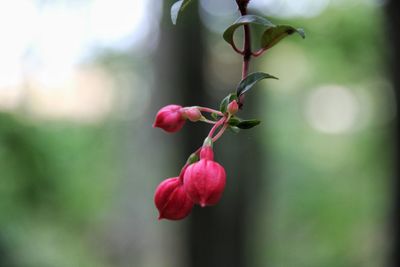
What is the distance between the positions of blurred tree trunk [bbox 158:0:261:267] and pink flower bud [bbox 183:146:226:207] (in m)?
2.06

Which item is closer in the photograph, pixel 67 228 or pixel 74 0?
pixel 74 0

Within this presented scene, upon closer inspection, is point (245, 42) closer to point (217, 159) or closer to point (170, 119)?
point (170, 119)

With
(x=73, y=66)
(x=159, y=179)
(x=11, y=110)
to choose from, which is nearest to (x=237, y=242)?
(x=159, y=179)

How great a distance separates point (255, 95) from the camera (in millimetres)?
3252

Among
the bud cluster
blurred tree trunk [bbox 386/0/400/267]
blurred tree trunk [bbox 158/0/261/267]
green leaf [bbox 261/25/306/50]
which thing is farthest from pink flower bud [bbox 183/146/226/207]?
blurred tree trunk [bbox 158/0/261/267]

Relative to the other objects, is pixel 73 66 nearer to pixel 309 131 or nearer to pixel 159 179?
pixel 159 179

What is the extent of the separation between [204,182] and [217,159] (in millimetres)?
2345

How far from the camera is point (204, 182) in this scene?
49 cm

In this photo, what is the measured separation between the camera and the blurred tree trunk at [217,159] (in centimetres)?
272

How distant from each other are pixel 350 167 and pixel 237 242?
4.88 meters

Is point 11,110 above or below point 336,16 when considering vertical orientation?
below

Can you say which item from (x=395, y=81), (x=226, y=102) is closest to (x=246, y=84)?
(x=226, y=102)

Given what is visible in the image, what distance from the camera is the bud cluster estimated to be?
49 cm

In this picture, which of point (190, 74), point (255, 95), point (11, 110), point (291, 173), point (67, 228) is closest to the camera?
point (11, 110)
